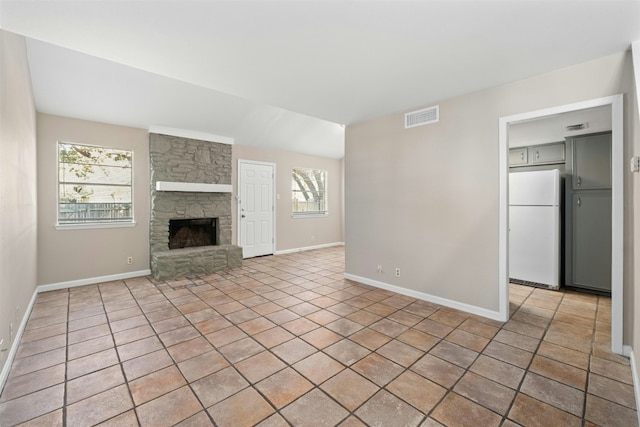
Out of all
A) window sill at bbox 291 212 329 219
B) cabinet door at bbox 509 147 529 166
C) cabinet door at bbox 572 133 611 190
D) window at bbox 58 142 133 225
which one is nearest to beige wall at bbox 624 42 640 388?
cabinet door at bbox 572 133 611 190

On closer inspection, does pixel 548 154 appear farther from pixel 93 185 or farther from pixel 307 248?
pixel 93 185

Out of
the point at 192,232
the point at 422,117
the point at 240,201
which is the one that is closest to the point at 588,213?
the point at 422,117

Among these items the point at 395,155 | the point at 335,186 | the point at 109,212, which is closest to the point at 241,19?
the point at 395,155

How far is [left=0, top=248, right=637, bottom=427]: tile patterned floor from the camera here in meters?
1.63

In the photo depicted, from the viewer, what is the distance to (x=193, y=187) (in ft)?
16.0

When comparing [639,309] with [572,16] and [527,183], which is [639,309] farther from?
[527,183]

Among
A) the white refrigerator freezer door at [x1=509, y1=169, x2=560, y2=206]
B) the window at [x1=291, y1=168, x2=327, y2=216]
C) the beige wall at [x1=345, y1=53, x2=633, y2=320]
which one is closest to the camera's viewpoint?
the beige wall at [x1=345, y1=53, x2=633, y2=320]

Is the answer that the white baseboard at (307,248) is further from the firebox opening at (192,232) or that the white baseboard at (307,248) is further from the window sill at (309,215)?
the firebox opening at (192,232)

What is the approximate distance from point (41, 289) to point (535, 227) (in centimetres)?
698

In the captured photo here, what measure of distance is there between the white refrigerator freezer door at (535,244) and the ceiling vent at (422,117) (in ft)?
6.52

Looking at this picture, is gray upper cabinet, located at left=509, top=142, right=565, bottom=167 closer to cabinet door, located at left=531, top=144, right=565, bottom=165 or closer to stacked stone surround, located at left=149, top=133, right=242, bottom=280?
cabinet door, located at left=531, top=144, right=565, bottom=165

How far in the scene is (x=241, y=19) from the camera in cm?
184

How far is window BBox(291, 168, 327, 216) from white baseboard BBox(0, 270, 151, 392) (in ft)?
12.1

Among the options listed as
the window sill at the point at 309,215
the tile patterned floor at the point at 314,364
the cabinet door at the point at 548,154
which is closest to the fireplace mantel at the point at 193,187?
the tile patterned floor at the point at 314,364
